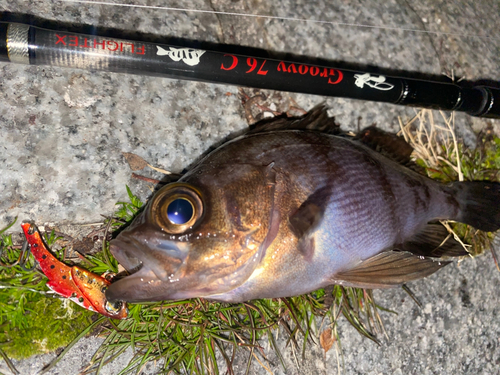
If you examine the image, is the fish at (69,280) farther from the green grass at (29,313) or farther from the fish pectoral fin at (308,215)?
the fish pectoral fin at (308,215)

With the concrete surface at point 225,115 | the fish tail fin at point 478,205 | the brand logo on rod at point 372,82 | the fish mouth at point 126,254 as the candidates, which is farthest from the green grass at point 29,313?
the fish tail fin at point 478,205

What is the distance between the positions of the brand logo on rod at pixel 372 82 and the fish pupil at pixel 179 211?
62.2 inches

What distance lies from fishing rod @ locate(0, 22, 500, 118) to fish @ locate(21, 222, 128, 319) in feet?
3.74

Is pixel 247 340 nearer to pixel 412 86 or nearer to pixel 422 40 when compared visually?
pixel 412 86

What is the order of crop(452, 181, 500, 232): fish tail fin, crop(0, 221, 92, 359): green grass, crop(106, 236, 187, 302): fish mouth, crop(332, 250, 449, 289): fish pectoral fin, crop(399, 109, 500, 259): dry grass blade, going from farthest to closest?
crop(399, 109, 500, 259): dry grass blade
crop(452, 181, 500, 232): fish tail fin
crop(0, 221, 92, 359): green grass
crop(332, 250, 449, 289): fish pectoral fin
crop(106, 236, 187, 302): fish mouth

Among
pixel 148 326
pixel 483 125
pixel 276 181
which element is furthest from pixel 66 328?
→ pixel 483 125

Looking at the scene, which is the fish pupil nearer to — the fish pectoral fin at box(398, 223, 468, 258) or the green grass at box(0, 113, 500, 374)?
the green grass at box(0, 113, 500, 374)

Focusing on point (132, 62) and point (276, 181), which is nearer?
point (276, 181)

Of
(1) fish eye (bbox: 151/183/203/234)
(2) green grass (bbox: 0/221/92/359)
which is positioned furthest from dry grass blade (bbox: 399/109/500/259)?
(2) green grass (bbox: 0/221/92/359)

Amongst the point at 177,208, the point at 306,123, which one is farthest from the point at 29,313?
the point at 306,123

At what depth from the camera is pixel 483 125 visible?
136 inches

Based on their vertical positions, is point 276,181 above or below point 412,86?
below

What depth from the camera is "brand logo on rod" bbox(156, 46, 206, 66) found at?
220cm

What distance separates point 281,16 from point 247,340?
2657mm
